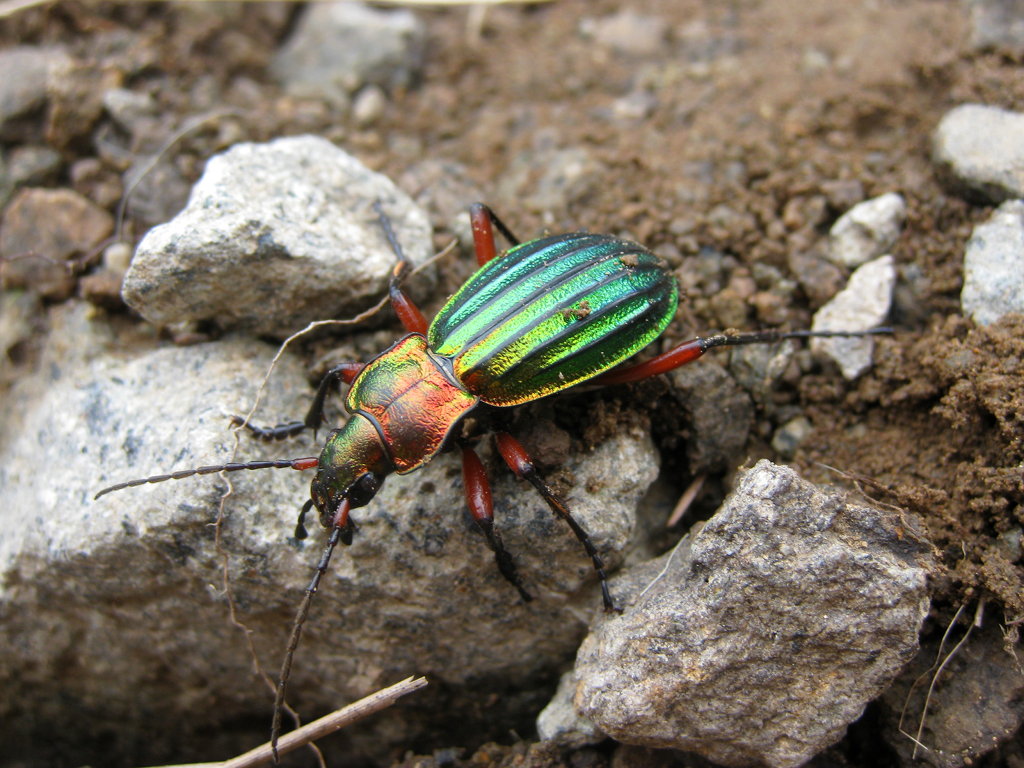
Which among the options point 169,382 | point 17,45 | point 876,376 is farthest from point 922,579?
point 17,45

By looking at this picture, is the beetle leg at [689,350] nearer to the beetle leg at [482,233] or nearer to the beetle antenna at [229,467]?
the beetle leg at [482,233]

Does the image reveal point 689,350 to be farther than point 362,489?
Yes

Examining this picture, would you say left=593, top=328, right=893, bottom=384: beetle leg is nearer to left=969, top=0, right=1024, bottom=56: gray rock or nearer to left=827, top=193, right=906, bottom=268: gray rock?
left=827, top=193, right=906, bottom=268: gray rock

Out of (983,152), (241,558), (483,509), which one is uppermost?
(983,152)

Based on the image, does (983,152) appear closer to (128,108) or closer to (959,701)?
(959,701)

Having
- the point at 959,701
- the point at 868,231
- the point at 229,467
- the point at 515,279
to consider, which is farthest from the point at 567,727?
the point at 868,231

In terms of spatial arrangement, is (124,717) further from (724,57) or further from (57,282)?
(724,57)

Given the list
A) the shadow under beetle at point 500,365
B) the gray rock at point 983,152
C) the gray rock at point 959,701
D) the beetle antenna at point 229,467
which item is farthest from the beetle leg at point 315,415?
the gray rock at point 983,152
